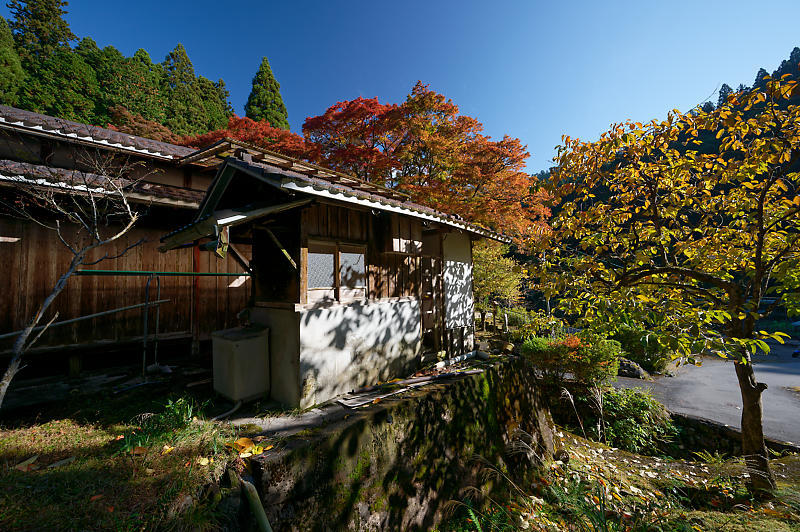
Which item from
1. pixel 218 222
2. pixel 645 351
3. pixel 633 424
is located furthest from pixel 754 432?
pixel 645 351

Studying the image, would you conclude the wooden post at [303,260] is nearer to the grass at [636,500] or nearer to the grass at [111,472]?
the grass at [111,472]

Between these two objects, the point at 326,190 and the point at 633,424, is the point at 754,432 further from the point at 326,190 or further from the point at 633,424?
the point at 326,190

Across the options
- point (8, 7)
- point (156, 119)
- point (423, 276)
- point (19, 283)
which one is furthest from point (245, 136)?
point (8, 7)

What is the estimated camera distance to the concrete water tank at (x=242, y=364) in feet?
17.4

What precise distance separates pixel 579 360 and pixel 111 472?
419 inches

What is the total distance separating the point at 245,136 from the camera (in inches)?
740

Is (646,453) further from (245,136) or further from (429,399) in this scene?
(245,136)

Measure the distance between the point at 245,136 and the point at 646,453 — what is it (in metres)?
23.6

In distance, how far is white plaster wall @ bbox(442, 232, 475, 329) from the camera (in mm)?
9750

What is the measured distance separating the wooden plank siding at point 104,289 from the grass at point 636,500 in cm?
815

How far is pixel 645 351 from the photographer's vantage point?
13641 mm

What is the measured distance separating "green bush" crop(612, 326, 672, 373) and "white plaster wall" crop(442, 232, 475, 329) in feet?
23.7

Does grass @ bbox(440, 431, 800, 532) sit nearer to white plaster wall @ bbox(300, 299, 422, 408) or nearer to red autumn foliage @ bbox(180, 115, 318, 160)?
white plaster wall @ bbox(300, 299, 422, 408)

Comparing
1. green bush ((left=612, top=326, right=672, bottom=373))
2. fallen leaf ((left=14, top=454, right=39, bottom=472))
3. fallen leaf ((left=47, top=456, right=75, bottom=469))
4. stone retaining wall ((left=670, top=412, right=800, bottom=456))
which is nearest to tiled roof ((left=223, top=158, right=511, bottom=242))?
fallen leaf ((left=47, top=456, right=75, bottom=469))
